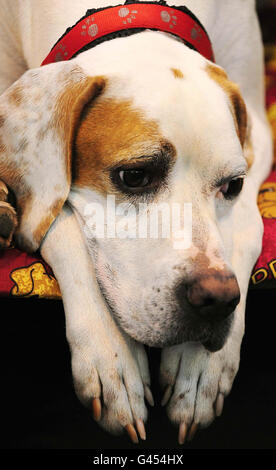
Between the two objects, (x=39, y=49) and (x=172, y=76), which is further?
(x=39, y=49)

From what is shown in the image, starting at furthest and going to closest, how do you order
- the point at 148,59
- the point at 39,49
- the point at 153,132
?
1. the point at 39,49
2. the point at 148,59
3. the point at 153,132

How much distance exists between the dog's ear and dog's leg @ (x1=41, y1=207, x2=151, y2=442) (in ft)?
0.38

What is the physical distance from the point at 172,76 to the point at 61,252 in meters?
0.51

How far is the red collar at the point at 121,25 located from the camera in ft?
4.59

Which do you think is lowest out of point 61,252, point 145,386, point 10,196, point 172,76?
point 145,386

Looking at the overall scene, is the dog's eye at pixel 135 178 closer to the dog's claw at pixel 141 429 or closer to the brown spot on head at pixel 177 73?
the brown spot on head at pixel 177 73

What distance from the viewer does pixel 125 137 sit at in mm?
1176

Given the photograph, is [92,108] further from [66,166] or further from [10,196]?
[10,196]

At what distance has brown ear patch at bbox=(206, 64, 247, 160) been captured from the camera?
1369 mm

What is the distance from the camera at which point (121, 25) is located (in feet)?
4.59

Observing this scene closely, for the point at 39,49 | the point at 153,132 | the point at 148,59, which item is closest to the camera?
the point at 153,132

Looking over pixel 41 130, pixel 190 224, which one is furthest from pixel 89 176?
pixel 190 224

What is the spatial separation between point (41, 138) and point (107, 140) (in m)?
0.17

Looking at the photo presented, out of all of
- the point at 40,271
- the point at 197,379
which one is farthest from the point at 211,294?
the point at 40,271
